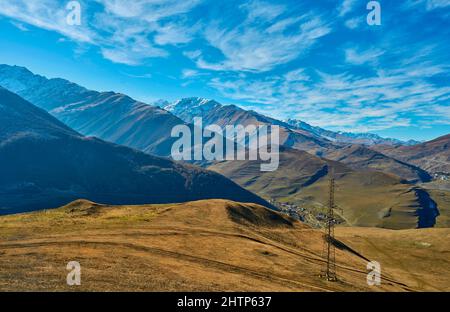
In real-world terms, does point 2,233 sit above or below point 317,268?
above

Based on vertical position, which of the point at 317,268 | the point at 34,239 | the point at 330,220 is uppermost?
the point at 330,220

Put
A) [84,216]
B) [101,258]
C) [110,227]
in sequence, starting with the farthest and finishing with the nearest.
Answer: [84,216] → [110,227] → [101,258]

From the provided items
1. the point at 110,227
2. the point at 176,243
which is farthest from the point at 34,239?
the point at 176,243

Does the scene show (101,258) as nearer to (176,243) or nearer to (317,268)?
(176,243)
